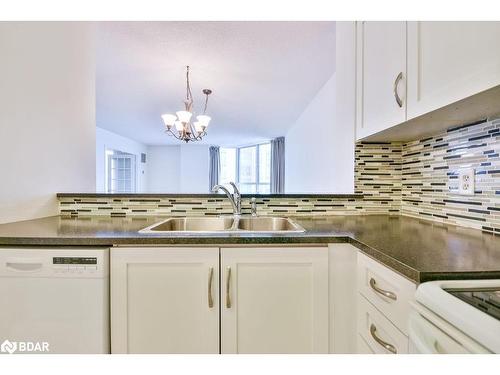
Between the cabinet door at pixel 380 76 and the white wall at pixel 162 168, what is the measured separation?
7034 millimetres

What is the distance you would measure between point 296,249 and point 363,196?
0.86 metres

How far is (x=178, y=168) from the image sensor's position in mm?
8039

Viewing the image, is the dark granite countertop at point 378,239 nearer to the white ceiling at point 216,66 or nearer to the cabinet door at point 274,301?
the cabinet door at point 274,301

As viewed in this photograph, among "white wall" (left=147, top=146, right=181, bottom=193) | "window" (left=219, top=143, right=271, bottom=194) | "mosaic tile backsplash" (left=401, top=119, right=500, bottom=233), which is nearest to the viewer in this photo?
"mosaic tile backsplash" (left=401, top=119, right=500, bottom=233)

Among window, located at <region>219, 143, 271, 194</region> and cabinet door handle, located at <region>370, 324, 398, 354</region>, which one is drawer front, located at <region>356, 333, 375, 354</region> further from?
window, located at <region>219, 143, 271, 194</region>

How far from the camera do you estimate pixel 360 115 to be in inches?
59.8

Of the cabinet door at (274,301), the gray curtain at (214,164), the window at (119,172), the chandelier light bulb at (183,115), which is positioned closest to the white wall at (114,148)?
the window at (119,172)

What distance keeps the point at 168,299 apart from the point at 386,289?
788mm

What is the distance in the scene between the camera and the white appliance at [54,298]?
999mm

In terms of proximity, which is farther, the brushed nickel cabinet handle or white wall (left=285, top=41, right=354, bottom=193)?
white wall (left=285, top=41, right=354, bottom=193)

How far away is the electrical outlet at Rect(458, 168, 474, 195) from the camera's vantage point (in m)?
1.17

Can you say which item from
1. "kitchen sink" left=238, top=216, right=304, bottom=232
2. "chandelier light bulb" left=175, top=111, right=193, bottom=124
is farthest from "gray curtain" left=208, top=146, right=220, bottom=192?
"kitchen sink" left=238, top=216, right=304, bottom=232

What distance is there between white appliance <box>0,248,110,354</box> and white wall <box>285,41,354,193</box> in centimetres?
153
